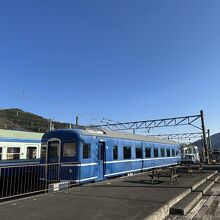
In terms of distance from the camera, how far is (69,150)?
42.0 ft

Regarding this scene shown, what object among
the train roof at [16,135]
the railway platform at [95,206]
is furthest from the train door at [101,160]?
the train roof at [16,135]

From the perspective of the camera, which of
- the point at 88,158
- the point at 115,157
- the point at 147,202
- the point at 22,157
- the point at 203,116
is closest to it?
the point at 147,202

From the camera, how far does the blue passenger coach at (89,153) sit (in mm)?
12367

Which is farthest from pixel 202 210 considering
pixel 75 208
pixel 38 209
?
pixel 38 209

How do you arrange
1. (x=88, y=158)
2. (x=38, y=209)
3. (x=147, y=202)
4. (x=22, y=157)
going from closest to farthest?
(x=38, y=209)
(x=147, y=202)
(x=88, y=158)
(x=22, y=157)

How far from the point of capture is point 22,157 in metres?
16.6

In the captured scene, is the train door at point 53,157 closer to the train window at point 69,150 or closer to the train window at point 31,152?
the train window at point 69,150

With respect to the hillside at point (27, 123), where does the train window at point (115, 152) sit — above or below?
below

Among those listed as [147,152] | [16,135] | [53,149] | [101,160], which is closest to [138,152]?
[147,152]

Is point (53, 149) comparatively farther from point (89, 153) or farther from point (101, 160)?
point (101, 160)

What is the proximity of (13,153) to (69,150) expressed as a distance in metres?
5.13

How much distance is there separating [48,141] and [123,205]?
7309 millimetres

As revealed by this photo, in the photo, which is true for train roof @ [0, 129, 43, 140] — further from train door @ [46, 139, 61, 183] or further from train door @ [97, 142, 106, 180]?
train door @ [97, 142, 106, 180]

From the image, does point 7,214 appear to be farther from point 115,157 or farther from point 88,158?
point 115,157
